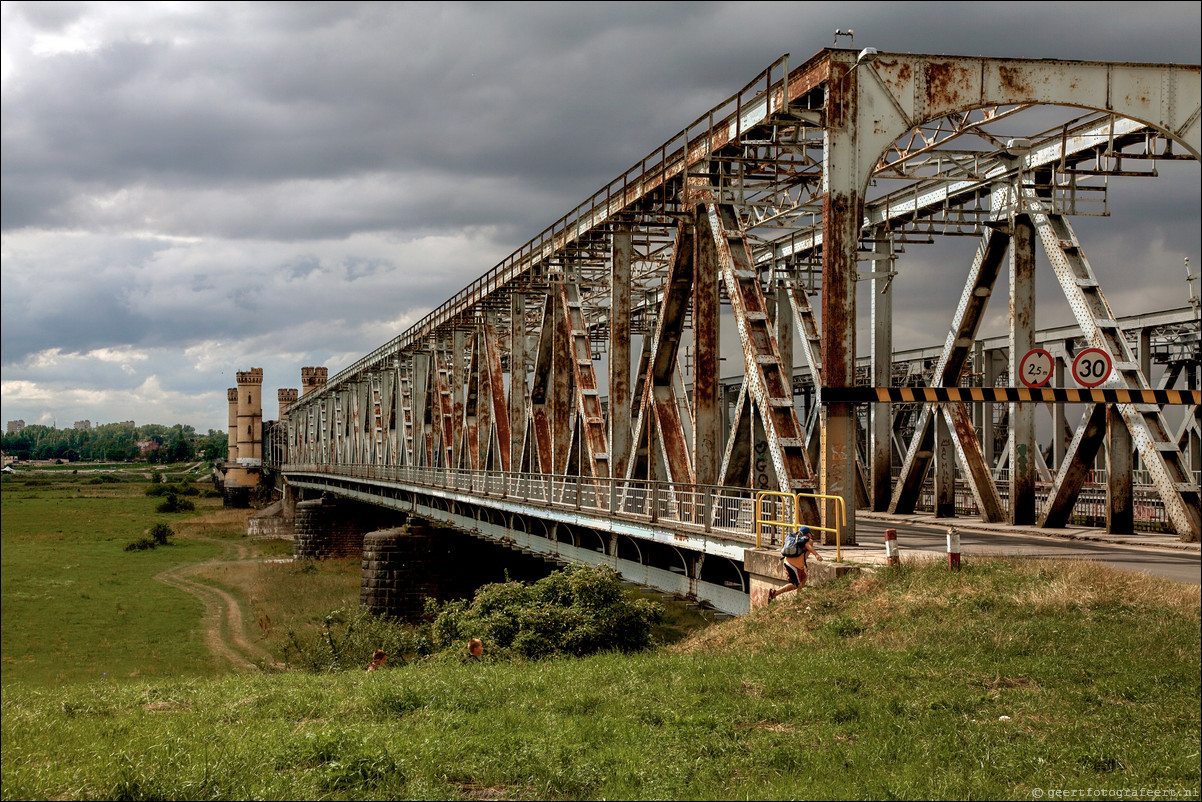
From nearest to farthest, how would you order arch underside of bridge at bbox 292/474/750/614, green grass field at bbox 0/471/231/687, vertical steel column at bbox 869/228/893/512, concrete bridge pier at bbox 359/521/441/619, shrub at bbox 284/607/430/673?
arch underside of bridge at bbox 292/474/750/614, shrub at bbox 284/607/430/673, vertical steel column at bbox 869/228/893/512, green grass field at bbox 0/471/231/687, concrete bridge pier at bbox 359/521/441/619

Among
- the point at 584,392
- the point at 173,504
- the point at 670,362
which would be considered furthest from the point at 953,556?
the point at 173,504

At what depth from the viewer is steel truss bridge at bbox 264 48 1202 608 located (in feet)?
48.4

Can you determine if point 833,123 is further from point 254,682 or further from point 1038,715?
point 254,682

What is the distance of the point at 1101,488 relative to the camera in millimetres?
30359

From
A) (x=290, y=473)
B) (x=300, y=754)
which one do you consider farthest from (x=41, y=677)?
(x=290, y=473)

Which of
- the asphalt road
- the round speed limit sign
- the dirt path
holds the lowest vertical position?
the dirt path

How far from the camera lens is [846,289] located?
1484 centimetres

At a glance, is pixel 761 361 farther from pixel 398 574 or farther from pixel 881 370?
pixel 398 574

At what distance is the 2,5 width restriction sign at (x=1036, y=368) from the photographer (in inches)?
519

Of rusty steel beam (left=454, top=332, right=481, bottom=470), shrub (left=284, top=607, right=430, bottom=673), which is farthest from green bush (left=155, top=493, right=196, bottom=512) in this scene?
shrub (left=284, top=607, right=430, bottom=673)

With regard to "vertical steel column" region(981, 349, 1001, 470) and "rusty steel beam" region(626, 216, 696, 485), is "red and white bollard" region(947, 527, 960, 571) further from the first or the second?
"vertical steel column" region(981, 349, 1001, 470)

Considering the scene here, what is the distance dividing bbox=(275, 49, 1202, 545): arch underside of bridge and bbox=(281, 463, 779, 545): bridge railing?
52 cm

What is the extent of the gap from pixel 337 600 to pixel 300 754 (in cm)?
3460

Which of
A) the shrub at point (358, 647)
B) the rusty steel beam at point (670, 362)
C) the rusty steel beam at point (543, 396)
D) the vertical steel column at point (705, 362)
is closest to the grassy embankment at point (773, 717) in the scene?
the vertical steel column at point (705, 362)
